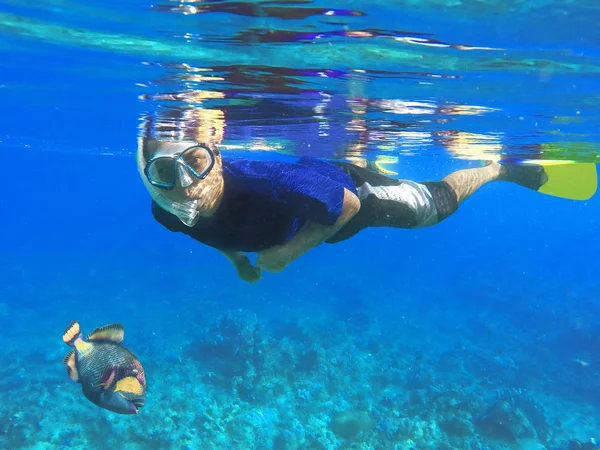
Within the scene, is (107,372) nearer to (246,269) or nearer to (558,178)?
(246,269)

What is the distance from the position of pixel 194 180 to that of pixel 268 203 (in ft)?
2.60

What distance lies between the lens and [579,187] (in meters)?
9.00

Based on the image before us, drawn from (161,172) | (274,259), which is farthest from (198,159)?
(274,259)

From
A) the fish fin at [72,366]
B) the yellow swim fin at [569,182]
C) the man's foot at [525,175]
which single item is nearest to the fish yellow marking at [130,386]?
the fish fin at [72,366]

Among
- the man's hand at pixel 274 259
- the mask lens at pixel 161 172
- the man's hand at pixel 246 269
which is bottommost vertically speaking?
the man's hand at pixel 246 269

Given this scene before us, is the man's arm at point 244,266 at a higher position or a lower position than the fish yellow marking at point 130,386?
lower

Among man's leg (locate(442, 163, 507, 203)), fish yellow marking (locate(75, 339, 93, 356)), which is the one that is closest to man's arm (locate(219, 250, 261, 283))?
fish yellow marking (locate(75, 339, 93, 356))

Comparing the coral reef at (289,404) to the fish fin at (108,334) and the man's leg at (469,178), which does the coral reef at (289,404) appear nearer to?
the man's leg at (469,178)

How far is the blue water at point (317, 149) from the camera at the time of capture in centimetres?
637

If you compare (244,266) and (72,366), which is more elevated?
(72,366)

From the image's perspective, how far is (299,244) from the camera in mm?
4391

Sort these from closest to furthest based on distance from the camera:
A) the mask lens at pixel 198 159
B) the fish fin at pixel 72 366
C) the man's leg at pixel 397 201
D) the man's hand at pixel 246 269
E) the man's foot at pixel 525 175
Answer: the fish fin at pixel 72 366 < the mask lens at pixel 198 159 < the man's hand at pixel 246 269 < the man's leg at pixel 397 201 < the man's foot at pixel 525 175

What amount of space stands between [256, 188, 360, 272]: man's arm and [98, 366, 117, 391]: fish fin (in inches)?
75.5

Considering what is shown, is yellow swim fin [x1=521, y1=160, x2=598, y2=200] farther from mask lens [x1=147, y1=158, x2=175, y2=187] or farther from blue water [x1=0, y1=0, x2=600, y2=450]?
mask lens [x1=147, y1=158, x2=175, y2=187]
